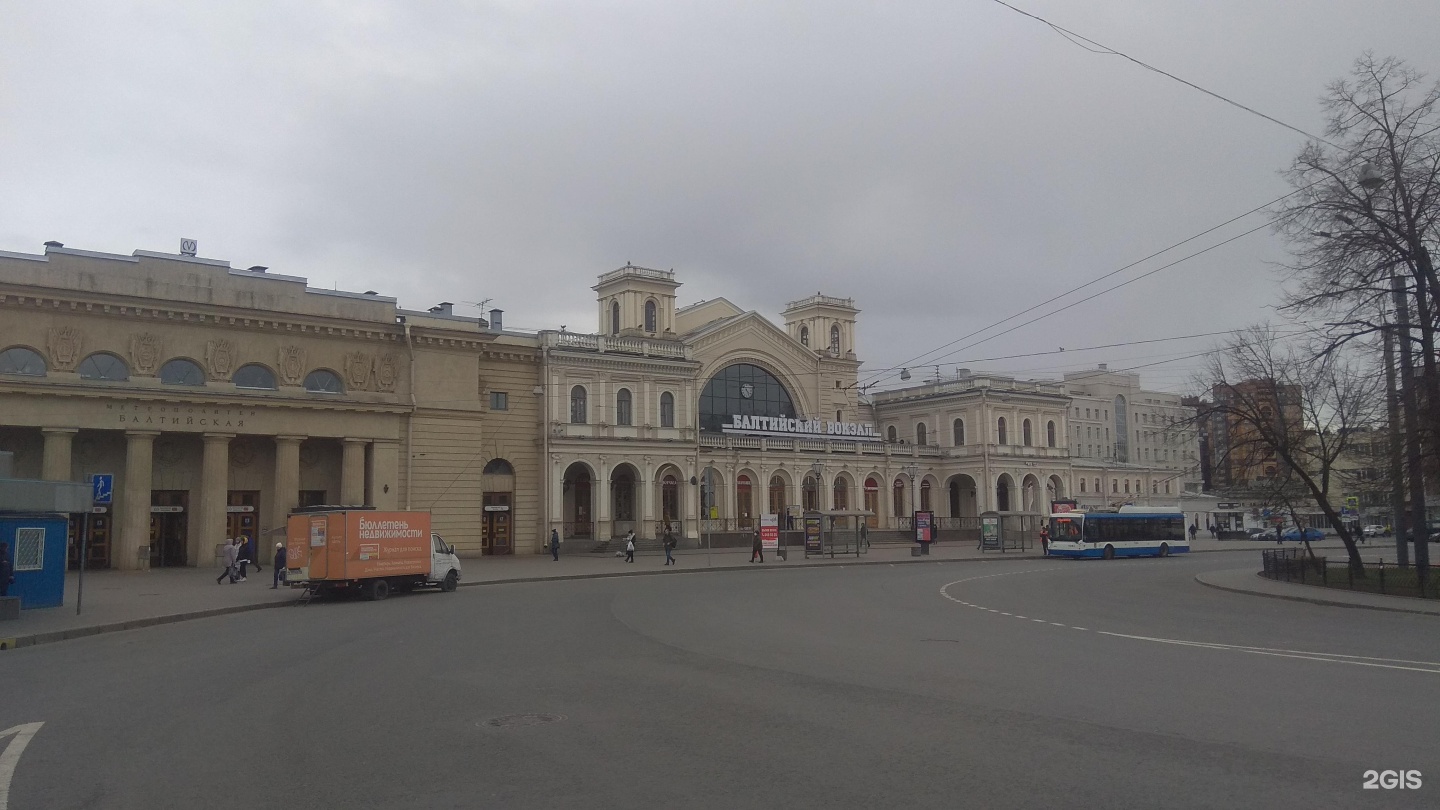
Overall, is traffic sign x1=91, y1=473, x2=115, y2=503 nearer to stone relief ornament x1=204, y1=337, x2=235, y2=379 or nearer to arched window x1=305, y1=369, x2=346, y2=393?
stone relief ornament x1=204, y1=337, x2=235, y2=379

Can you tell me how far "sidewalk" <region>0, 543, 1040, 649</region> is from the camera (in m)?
20.1

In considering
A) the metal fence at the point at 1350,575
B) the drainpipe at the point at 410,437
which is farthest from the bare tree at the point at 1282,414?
the drainpipe at the point at 410,437

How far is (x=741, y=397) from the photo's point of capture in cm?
6644

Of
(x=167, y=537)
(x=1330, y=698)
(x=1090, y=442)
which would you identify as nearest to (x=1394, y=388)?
(x=1330, y=698)

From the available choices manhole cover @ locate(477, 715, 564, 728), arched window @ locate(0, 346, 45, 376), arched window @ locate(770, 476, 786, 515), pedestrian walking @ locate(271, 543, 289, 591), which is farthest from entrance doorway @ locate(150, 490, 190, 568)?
manhole cover @ locate(477, 715, 564, 728)

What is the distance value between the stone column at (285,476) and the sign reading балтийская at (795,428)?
2726cm

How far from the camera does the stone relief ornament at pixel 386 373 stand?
144 feet

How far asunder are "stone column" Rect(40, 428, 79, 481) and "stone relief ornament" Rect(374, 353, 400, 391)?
11.8 m

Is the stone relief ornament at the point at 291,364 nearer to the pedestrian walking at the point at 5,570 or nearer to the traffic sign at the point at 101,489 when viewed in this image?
the traffic sign at the point at 101,489

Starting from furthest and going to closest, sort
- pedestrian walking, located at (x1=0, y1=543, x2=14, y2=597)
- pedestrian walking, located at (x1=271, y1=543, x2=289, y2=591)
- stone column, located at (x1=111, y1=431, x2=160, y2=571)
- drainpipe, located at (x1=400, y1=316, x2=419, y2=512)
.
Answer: drainpipe, located at (x1=400, y1=316, x2=419, y2=512), stone column, located at (x1=111, y1=431, x2=160, y2=571), pedestrian walking, located at (x1=271, y1=543, x2=289, y2=591), pedestrian walking, located at (x1=0, y1=543, x2=14, y2=597)

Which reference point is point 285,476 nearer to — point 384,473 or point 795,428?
point 384,473

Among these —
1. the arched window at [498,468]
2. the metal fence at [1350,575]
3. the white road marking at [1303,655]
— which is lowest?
the metal fence at [1350,575]

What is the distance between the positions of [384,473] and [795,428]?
96.1 ft

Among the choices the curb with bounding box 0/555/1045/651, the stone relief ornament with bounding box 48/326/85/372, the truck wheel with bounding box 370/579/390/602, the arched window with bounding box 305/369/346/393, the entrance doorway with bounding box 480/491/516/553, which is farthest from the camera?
the entrance doorway with bounding box 480/491/516/553
